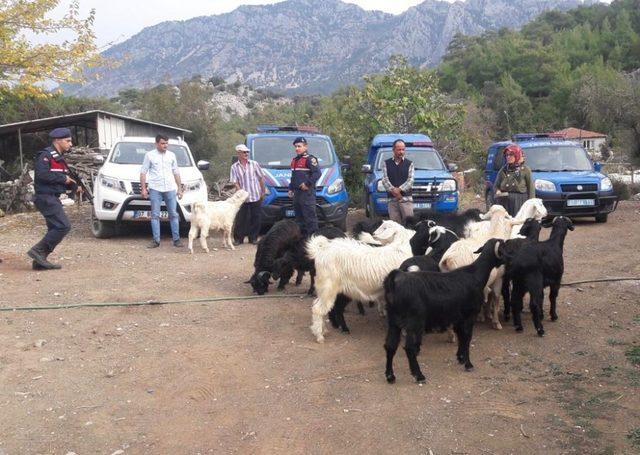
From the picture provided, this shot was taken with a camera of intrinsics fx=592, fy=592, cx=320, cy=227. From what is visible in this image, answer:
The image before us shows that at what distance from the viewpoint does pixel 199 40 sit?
577ft

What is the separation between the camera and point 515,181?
8953 millimetres

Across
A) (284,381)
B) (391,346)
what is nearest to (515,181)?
(391,346)

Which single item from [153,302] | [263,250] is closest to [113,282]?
[153,302]

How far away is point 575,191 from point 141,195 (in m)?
9.37

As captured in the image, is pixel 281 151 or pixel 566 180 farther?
pixel 566 180

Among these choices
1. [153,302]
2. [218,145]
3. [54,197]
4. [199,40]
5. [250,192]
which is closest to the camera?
[153,302]

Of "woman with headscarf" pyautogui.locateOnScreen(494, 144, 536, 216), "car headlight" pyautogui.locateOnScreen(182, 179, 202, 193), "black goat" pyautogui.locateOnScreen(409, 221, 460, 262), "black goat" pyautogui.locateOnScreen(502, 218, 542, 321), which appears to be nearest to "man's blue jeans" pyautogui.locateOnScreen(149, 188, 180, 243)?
"car headlight" pyautogui.locateOnScreen(182, 179, 202, 193)

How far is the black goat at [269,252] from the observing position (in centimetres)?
785

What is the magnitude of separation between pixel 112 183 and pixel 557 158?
1016 cm

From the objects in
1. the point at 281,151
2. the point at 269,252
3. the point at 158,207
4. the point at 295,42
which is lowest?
the point at 269,252

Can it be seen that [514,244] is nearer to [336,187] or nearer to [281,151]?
[336,187]

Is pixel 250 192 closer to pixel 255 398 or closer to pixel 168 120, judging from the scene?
pixel 255 398

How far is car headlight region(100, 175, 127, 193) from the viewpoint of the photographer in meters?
11.7

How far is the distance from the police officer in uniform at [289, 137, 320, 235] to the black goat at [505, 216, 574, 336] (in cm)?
446
